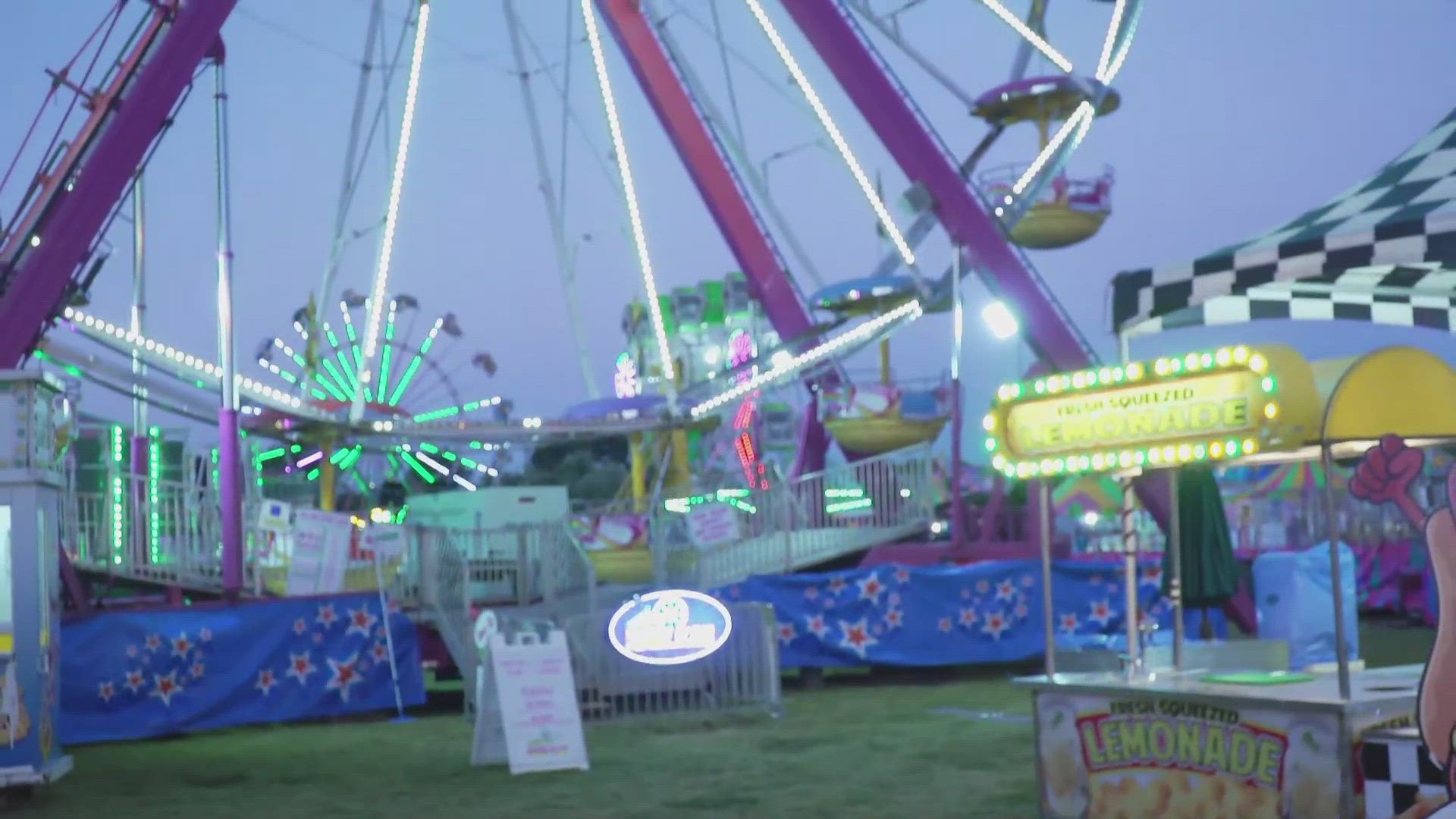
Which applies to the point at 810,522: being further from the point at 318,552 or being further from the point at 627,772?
the point at 627,772

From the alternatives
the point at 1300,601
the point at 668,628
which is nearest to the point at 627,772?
the point at 668,628

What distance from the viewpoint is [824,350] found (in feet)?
84.4

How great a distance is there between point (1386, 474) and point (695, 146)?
847 inches

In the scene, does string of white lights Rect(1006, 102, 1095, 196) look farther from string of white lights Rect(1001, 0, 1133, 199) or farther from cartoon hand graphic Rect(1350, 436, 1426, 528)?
cartoon hand graphic Rect(1350, 436, 1426, 528)

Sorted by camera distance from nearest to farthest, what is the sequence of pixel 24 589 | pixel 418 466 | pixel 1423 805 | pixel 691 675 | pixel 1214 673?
pixel 1423 805
pixel 1214 673
pixel 24 589
pixel 691 675
pixel 418 466

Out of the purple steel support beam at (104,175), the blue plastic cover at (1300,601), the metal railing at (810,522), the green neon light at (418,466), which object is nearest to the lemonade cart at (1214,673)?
the blue plastic cover at (1300,601)

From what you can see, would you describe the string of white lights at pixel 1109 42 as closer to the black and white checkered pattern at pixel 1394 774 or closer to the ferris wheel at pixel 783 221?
the ferris wheel at pixel 783 221

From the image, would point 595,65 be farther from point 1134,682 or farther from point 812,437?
point 1134,682

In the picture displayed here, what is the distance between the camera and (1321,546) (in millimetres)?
20094

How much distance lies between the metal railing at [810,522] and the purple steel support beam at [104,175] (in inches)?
306

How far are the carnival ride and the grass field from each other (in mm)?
3409

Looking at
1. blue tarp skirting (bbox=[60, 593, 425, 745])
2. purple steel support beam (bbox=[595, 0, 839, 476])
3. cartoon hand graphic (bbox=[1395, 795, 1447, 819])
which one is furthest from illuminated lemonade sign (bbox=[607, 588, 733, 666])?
purple steel support beam (bbox=[595, 0, 839, 476])

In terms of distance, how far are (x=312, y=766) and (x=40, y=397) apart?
3.43 m

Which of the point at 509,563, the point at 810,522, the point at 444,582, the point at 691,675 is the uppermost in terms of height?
the point at 810,522
